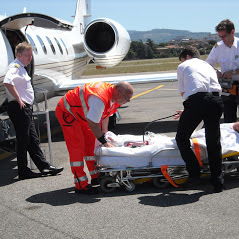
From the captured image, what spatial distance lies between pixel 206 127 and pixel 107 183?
1407mm

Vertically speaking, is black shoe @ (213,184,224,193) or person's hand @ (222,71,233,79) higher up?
person's hand @ (222,71,233,79)

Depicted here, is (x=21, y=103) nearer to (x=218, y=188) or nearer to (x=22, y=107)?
(x=22, y=107)

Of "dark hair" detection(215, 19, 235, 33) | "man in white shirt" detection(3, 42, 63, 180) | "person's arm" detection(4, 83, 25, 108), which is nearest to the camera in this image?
"person's arm" detection(4, 83, 25, 108)

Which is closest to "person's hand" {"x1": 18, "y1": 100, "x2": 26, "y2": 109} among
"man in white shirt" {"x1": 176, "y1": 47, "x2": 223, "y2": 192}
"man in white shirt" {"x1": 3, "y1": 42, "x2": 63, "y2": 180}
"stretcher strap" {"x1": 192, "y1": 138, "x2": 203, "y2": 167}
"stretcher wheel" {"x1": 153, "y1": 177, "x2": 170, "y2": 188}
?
"man in white shirt" {"x1": 3, "y1": 42, "x2": 63, "y2": 180}

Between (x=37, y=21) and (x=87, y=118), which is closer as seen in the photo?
(x=87, y=118)

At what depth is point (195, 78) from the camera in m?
6.14

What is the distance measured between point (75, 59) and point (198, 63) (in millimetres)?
9927

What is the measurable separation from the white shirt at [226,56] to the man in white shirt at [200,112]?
2.13m

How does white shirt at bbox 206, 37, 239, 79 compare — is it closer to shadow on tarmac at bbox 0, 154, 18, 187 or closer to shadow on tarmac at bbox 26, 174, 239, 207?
shadow on tarmac at bbox 26, 174, 239, 207

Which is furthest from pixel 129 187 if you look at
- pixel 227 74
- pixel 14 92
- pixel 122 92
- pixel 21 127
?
pixel 227 74

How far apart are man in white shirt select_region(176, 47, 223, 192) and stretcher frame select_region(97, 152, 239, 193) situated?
0.22 m

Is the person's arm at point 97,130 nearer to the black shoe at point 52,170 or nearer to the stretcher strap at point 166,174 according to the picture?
the stretcher strap at point 166,174

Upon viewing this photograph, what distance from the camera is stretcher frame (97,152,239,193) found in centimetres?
644

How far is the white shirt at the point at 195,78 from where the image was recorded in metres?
6.11
